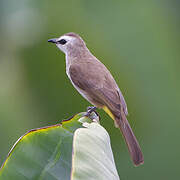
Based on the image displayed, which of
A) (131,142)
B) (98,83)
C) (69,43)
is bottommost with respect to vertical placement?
(131,142)

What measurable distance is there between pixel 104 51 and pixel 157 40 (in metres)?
0.63

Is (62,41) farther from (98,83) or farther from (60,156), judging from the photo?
(60,156)

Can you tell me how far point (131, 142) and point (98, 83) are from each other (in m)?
0.67

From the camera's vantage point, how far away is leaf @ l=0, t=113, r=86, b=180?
1.75 meters

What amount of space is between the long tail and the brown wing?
0.30 feet

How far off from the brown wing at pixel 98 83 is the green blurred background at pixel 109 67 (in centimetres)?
11

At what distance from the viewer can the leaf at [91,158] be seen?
146 cm

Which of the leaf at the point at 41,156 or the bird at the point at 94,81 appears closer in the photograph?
the leaf at the point at 41,156

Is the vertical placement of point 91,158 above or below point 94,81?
above

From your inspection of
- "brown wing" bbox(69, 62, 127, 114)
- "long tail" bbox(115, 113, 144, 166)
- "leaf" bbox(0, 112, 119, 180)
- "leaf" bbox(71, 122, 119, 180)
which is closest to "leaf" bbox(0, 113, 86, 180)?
"leaf" bbox(0, 112, 119, 180)

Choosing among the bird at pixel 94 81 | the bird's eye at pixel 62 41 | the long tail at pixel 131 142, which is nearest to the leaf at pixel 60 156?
the long tail at pixel 131 142

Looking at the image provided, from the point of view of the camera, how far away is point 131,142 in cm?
271

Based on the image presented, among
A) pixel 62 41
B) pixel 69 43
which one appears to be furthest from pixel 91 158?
pixel 69 43

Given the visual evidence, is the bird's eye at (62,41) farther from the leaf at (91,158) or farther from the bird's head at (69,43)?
the leaf at (91,158)
